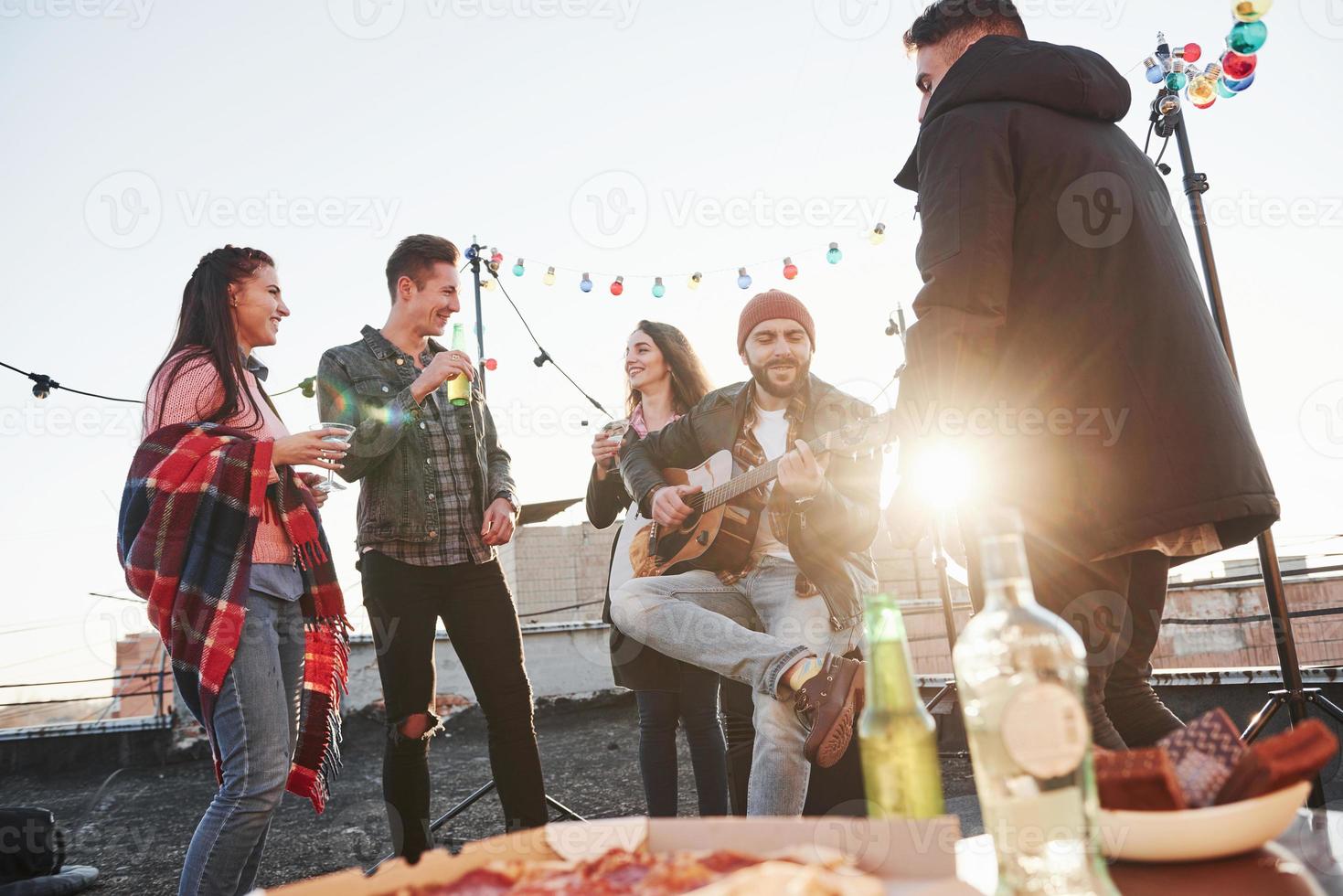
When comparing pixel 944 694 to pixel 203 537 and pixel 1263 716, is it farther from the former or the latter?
pixel 203 537

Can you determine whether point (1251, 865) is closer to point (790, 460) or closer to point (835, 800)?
point (835, 800)

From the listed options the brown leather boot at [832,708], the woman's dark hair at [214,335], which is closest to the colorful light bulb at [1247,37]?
the brown leather boot at [832,708]

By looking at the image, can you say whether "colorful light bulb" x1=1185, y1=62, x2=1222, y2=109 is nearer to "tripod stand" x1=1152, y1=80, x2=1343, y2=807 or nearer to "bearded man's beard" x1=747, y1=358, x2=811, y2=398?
"tripod stand" x1=1152, y1=80, x2=1343, y2=807

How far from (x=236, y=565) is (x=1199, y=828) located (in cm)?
213

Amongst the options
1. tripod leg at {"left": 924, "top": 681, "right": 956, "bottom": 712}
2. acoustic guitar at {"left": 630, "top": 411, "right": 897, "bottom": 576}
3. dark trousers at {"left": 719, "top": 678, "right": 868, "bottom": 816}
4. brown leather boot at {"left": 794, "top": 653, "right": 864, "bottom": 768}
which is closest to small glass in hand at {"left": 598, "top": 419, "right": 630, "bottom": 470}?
acoustic guitar at {"left": 630, "top": 411, "right": 897, "bottom": 576}

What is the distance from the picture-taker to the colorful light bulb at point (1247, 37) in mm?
3412

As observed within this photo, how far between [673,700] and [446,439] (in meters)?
1.28

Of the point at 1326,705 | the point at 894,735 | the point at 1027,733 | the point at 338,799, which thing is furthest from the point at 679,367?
the point at 338,799

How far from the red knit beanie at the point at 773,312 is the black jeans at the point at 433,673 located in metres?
→ 1.32

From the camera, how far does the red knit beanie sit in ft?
10.6

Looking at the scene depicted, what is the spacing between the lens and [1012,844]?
0.78 metres

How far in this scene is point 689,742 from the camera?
10.6ft

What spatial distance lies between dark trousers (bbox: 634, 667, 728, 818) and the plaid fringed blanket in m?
1.17

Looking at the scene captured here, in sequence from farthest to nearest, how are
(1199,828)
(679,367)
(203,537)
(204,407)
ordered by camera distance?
(679,367), (204,407), (203,537), (1199,828)
